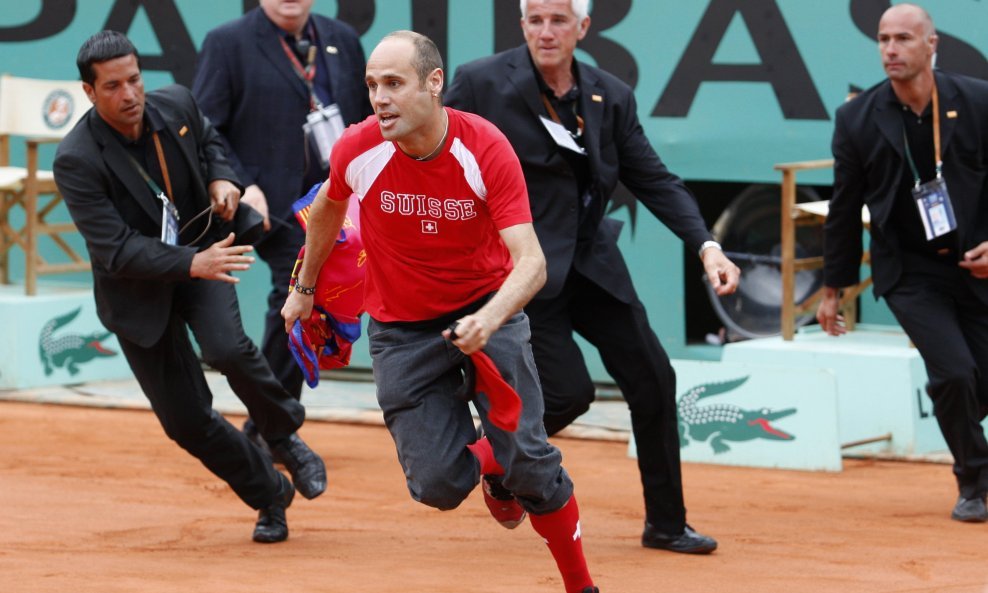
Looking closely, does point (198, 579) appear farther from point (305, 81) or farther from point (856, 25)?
point (856, 25)

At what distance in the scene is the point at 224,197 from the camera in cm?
669

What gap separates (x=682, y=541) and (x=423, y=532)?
1.21 meters

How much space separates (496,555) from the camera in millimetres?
6676

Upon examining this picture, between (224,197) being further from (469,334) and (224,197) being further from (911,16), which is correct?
(911,16)

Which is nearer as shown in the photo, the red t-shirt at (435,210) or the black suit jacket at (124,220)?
the red t-shirt at (435,210)

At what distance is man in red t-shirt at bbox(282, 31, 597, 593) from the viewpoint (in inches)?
200

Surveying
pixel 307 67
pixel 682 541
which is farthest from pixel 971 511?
pixel 307 67

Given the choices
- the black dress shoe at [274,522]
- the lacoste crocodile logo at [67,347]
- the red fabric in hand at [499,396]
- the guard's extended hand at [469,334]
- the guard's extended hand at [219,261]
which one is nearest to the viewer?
the guard's extended hand at [469,334]

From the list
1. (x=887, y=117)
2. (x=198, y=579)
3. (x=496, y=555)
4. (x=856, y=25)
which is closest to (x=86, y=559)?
(x=198, y=579)

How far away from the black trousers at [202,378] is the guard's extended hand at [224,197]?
11.7 inches

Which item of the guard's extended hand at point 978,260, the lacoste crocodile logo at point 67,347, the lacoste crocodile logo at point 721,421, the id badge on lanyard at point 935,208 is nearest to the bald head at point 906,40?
the id badge on lanyard at point 935,208

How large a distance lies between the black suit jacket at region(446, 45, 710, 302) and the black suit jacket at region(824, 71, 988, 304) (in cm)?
127

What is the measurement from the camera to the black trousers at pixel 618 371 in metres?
6.34

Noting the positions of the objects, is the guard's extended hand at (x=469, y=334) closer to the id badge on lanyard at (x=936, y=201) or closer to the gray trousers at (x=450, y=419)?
the gray trousers at (x=450, y=419)
